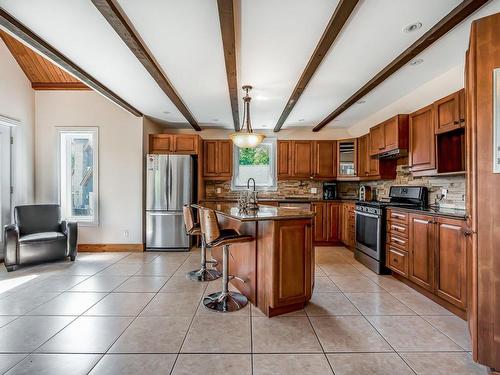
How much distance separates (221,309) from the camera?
2590 mm

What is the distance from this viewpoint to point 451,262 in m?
2.58

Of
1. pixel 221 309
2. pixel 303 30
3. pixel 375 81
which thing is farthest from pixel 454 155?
pixel 221 309

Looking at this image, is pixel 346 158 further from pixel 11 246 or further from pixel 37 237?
pixel 11 246

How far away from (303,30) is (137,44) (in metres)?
1.56

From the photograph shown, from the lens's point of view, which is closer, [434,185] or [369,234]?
[434,185]

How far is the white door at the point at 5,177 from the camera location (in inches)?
168

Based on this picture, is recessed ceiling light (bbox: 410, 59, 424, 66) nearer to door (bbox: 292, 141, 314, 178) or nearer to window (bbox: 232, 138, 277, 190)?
door (bbox: 292, 141, 314, 178)

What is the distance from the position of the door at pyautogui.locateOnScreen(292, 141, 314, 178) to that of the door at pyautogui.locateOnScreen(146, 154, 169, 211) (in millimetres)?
2833

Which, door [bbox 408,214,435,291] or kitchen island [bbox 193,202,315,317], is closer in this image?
kitchen island [bbox 193,202,315,317]

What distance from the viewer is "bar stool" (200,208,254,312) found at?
2.56 m

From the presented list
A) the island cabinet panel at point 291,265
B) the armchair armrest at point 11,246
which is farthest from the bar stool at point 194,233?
the armchair armrest at point 11,246

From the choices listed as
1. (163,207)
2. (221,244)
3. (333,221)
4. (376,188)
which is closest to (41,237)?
(163,207)

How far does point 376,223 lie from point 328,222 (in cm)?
174

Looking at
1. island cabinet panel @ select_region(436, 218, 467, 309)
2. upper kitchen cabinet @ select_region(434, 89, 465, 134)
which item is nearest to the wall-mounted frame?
island cabinet panel @ select_region(436, 218, 467, 309)
